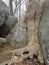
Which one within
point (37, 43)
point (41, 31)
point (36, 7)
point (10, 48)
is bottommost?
point (10, 48)

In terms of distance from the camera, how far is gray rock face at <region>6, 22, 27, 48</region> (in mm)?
6114

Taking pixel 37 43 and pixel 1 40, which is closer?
pixel 37 43

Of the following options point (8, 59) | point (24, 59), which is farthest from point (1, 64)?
point (24, 59)

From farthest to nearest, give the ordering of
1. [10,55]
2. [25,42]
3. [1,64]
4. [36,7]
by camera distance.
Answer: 1. [36,7]
2. [25,42]
3. [10,55]
4. [1,64]

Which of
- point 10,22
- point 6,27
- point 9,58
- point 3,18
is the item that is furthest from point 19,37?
point 10,22

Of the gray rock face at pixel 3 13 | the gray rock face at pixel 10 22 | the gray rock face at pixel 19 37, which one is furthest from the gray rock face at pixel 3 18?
the gray rock face at pixel 19 37

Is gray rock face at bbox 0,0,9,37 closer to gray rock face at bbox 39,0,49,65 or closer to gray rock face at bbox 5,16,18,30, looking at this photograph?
gray rock face at bbox 5,16,18,30

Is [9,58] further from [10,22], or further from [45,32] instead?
[10,22]

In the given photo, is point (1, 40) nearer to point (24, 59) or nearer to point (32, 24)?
point (32, 24)

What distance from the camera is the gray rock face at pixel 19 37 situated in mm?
6114

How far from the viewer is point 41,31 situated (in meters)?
5.60

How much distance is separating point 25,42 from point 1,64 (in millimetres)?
1401

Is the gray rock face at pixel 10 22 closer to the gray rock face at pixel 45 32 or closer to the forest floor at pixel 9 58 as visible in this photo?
the forest floor at pixel 9 58

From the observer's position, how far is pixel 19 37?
6219mm
